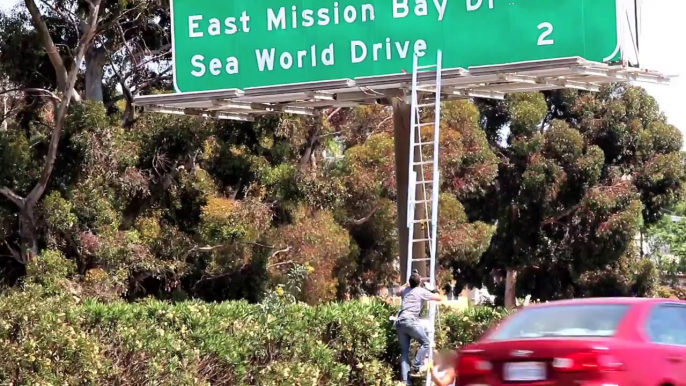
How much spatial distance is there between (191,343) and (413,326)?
135 inches

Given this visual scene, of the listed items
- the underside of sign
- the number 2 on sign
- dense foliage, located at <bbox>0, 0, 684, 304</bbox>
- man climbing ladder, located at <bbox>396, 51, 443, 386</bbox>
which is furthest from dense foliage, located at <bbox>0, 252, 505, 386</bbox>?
dense foliage, located at <bbox>0, 0, 684, 304</bbox>

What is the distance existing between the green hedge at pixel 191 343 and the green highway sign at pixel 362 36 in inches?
152

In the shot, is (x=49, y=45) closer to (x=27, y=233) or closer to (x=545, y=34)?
(x=27, y=233)

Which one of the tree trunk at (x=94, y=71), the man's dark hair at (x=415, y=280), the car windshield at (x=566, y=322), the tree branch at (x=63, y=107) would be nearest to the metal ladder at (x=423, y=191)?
the man's dark hair at (x=415, y=280)

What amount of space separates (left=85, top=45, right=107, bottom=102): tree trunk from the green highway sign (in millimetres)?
5819

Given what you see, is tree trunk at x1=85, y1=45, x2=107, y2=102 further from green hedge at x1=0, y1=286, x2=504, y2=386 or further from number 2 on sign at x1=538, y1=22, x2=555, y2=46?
number 2 on sign at x1=538, y1=22, x2=555, y2=46

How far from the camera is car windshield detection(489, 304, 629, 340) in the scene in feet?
32.1

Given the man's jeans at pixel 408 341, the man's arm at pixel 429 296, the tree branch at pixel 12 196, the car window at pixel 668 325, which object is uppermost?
the tree branch at pixel 12 196

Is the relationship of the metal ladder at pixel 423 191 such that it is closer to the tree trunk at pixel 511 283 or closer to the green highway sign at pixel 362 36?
the green highway sign at pixel 362 36

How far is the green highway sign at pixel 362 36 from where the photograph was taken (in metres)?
15.9

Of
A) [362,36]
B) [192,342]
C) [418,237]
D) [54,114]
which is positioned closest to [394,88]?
[362,36]

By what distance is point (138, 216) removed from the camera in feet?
76.5

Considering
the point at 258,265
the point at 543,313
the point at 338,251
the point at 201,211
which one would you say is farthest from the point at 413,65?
the point at 338,251

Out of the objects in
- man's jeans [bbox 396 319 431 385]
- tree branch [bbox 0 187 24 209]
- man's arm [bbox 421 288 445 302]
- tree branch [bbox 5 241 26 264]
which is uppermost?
tree branch [bbox 0 187 24 209]
